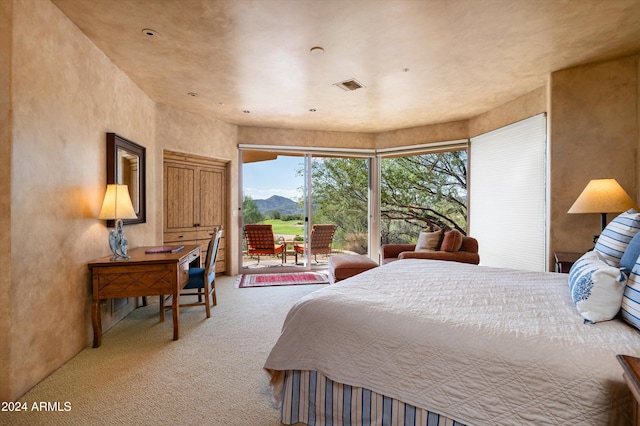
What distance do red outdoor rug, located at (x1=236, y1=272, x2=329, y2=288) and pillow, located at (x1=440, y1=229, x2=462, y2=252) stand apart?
1.93 meters

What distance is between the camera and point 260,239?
5.73 metres

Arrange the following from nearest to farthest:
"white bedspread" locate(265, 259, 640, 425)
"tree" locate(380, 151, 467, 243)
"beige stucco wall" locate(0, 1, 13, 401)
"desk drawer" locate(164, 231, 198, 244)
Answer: "white bedspread" locate(265, 259, 640, 425)
"beige stucco wall" locate(0, 1, 13, 401)
"desk drawer" locate(164, 231, 198, 244)
"tree" locate(380, 151, 467, 243)

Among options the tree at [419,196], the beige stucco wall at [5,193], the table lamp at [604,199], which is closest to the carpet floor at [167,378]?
the beige stucco wall at [5,193]

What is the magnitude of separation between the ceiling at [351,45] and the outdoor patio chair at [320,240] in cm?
244

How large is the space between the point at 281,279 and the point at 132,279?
2.84 m

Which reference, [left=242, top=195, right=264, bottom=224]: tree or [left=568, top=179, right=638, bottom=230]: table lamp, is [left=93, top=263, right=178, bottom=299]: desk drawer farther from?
Result: [left=568, top=179, right=638, bottom=230]: table lamp

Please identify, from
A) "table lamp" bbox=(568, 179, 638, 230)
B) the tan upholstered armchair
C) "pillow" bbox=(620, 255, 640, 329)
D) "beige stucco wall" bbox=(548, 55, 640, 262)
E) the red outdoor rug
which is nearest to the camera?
"pillow" bbox=(620, 255, 640, 329)

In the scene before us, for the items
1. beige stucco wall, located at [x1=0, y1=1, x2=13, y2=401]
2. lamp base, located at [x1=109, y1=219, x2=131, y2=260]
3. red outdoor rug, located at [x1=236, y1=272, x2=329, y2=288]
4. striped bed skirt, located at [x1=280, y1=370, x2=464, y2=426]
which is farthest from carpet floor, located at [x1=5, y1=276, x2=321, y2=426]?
red outdoor rug, located at [x1=236, y1=272, x2=329, y2=288]

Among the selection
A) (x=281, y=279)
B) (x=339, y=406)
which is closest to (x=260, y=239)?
(x=281, y=279)

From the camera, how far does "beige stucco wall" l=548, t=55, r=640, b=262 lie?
309 cm

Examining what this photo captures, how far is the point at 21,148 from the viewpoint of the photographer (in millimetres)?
1966

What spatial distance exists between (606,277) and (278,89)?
366 centimetres

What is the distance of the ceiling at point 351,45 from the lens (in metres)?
2.33

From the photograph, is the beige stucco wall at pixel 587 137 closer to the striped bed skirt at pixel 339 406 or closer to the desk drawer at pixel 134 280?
the striped bed skirt at pixel 339 406
